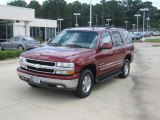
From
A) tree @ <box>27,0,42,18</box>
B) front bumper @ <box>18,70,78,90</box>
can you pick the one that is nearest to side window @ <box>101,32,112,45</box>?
front bumper @ <box>18,70,78,90</box>

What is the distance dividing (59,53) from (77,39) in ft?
4.44

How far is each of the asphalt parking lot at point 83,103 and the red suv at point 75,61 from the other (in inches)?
15.5

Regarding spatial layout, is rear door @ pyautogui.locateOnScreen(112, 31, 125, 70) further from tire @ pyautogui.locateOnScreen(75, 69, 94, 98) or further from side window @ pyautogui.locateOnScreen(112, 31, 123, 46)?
tire @ pyautogui.locateOnScreen(75, 69, 94, 98)

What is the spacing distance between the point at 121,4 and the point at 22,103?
14341cm

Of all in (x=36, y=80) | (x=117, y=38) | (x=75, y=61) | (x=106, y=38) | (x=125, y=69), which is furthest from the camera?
(x=125, y=69)

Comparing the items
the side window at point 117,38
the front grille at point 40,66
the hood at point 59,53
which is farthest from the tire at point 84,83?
the side window at point 117,38

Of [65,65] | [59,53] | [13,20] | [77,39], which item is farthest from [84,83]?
[13,20]

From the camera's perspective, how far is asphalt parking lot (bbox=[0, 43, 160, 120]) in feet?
21.2

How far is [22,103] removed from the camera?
23.7 ft

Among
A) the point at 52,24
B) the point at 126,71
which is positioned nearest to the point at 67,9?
the point at 52,24

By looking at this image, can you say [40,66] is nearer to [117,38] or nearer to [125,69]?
[117,38]

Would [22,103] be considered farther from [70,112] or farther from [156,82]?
[156,82]

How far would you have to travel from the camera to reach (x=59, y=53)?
7.58 metres

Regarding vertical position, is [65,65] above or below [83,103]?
above
